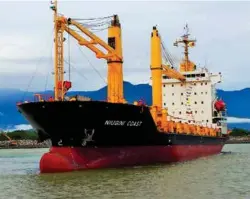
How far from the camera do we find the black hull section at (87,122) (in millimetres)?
18156

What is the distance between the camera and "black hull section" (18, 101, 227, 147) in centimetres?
1816

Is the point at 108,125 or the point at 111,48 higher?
the point at 111,48

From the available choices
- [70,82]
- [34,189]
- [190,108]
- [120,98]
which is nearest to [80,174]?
[34,189]

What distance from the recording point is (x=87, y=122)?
18.4 meters

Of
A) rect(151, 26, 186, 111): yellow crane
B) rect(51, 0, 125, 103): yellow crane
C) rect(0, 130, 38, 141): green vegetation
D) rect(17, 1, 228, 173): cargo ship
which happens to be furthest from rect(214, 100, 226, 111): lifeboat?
rect(0, 130, 38, 141): green vegetation

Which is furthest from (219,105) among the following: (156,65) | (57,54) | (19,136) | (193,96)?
(19,136)

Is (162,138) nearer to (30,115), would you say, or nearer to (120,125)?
(120,125)

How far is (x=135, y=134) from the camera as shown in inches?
787

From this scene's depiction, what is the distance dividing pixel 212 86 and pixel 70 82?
16592mm

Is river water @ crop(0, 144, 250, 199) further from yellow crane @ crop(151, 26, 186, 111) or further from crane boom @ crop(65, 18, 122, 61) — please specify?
yellow crane @ crop(151, 26, 186, 111)

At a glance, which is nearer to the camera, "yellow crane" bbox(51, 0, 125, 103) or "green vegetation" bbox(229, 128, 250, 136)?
"yellow crane" bbox(51, 0, 125, 103)

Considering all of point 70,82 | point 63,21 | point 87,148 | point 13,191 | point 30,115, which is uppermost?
point 63,21

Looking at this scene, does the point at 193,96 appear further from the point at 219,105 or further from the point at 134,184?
the point at 134,184

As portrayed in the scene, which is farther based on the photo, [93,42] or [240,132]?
[240,132]
